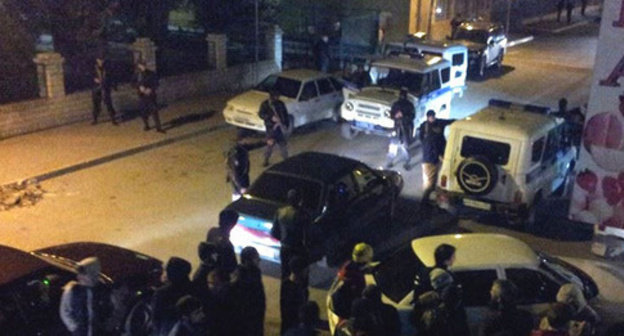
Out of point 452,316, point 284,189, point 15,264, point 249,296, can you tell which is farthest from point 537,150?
point 15,264

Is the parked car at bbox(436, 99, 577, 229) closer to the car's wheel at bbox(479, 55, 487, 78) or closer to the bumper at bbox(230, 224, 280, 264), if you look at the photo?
the bumper at bbox(230, 224, 280, 264)

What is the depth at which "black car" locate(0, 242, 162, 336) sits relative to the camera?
7.12m

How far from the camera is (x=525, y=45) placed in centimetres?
3653

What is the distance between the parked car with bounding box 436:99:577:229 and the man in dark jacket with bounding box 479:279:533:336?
17.4 ft

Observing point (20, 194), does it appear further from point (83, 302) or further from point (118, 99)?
point (83, 302)

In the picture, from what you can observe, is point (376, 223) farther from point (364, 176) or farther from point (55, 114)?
point (55, 114)

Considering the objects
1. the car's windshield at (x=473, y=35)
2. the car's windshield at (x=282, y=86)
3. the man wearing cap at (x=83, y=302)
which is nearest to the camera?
the man wearing cap at (x=83, y=302)

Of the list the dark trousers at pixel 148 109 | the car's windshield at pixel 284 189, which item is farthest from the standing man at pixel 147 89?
the car's windshield at pixel 284 189

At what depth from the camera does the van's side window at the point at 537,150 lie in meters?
12.2

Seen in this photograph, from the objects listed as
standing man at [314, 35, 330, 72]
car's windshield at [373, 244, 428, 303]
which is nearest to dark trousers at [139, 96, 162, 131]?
standing man at [314, 35, 330, 72]

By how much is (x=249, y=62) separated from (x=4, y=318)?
17.7 m

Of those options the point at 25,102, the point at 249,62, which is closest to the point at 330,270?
the point at 25,102

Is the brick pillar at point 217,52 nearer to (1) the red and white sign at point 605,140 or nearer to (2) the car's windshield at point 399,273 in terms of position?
(1) the red and white sign at point 605,140

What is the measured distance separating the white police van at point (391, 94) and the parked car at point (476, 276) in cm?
864
